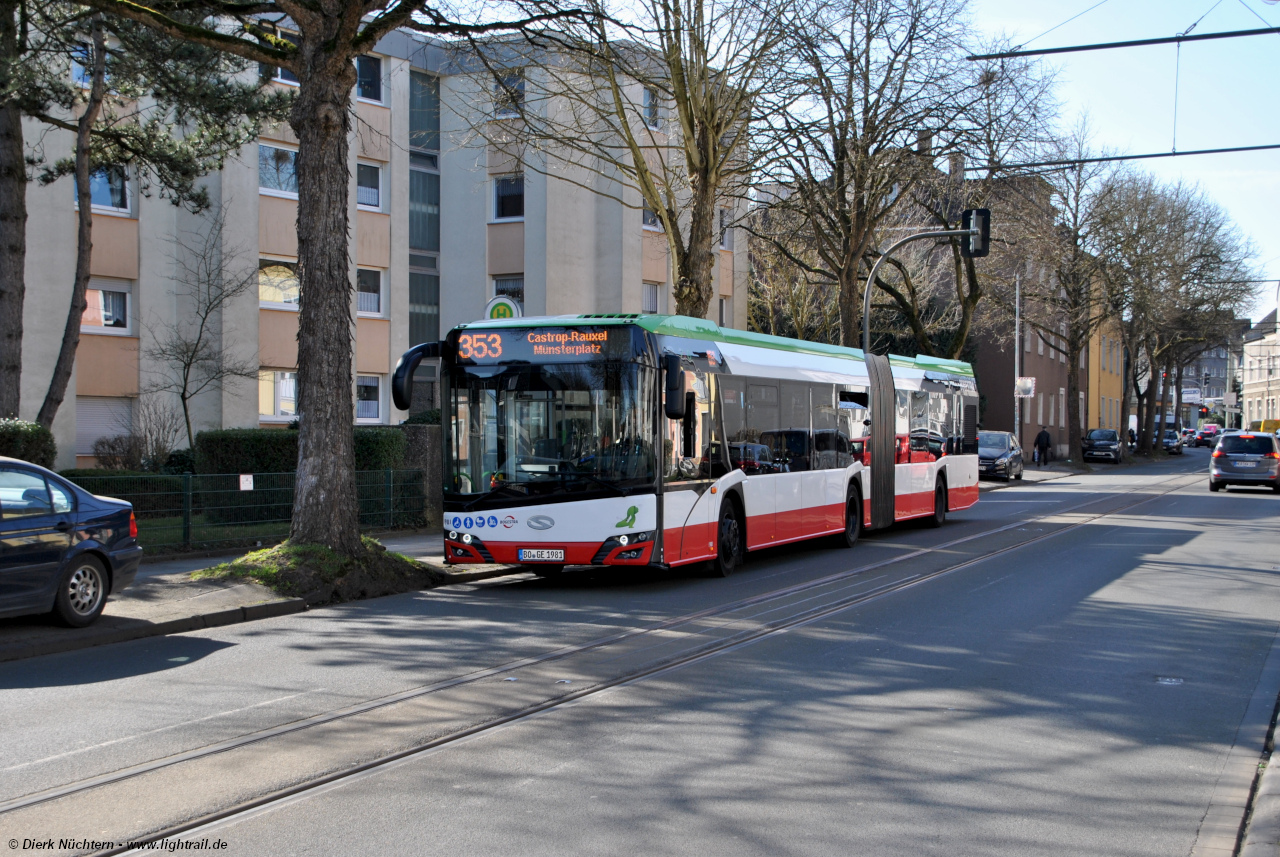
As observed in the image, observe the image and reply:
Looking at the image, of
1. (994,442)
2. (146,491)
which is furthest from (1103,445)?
(146,491)

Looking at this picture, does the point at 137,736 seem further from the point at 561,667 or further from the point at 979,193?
the point at 979,193

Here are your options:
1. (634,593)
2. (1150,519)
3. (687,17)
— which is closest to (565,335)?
(634,593)

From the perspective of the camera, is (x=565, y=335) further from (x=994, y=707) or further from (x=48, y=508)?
(x=994, y=707)

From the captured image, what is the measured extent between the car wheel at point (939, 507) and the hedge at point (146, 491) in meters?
13.4

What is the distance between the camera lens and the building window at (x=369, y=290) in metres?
30.6

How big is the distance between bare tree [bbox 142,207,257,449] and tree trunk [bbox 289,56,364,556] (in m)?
13.2

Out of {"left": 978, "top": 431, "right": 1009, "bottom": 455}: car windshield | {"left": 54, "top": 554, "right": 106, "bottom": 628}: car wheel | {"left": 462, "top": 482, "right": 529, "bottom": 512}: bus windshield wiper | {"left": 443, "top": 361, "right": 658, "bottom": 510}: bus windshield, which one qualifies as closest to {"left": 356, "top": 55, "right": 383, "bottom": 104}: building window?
{"left": 443, "top": 361, "right": 658, "bottom": 510}: bus windshield

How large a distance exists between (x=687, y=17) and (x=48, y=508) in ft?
48.0

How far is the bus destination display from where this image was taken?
500 inches

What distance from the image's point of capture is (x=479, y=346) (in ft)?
43.1

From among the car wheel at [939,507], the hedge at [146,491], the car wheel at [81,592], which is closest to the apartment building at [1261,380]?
the car wheel at [939,507]

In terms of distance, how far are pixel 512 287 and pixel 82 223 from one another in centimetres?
1692

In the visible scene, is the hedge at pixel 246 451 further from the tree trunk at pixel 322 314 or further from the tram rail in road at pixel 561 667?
the tram rail in road at pixel 561 667

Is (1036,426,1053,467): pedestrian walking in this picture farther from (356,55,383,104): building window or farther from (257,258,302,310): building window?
(257,258,302,310): building window
